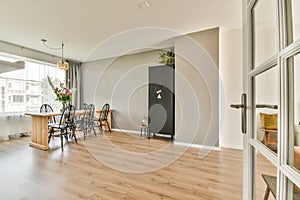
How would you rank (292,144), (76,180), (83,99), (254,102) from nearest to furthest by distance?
(292,144) < (254,102) < (76,180) < (83,99)

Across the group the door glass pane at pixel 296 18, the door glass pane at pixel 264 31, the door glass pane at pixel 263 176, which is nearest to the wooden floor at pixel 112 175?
the door glass pane at pixel 263 176

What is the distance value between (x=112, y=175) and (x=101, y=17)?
2.73m

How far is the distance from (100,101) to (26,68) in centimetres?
240

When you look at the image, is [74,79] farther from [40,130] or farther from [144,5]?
[144,5]

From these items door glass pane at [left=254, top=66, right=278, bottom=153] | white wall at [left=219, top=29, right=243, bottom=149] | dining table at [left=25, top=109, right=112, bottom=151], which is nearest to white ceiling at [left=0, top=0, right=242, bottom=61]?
white wall at [left=219, top=29, right=243, bottom=149]

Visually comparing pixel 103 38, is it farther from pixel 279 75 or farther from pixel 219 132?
pixel 279 75

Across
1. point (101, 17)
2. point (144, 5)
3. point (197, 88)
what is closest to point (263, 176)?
point (144, 5)

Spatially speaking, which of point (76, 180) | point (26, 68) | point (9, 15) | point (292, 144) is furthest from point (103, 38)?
point (292, 144)

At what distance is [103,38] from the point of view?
408cm

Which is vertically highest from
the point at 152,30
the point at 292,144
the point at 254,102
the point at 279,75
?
the point at 152,30

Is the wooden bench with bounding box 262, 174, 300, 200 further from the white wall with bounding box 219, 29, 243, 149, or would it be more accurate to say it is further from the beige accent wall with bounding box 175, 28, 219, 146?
the white wall with bounding box 219, 29, 243, 149

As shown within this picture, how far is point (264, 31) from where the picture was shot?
812mm

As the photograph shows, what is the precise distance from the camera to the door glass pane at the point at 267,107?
67 centimetres

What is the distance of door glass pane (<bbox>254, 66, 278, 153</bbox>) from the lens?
0.67m
